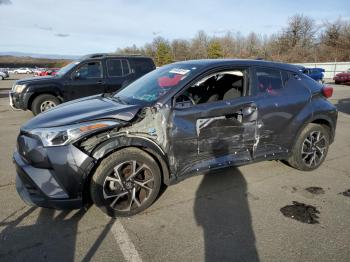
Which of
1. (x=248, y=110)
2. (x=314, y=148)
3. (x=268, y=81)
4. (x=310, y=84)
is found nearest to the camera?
(x=248, y=110)

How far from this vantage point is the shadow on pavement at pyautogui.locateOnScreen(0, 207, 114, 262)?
277 cm

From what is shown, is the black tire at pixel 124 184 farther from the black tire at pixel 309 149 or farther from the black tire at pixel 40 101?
the black tire at pixel 40 101

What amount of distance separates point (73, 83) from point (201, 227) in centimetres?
711

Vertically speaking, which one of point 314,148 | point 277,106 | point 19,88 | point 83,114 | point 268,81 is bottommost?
point 314,148

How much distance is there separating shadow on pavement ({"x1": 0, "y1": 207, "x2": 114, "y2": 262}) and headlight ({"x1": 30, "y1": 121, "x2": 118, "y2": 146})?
35.5 inches

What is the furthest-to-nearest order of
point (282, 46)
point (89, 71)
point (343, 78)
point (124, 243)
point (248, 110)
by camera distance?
point (282, 46), point (343, 78), point (89, 71), point (248, 110), point (124, 243)

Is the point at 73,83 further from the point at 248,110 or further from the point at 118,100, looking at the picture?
the point at 248,110

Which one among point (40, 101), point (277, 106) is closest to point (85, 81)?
point (40, 101)

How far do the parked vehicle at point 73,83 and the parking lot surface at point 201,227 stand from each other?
4995 mm

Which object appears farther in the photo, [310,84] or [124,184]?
[310,84]

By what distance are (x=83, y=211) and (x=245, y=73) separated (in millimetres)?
2709

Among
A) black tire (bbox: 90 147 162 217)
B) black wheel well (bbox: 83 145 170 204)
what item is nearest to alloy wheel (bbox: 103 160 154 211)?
black tire (bbox: 90 147 162 217)

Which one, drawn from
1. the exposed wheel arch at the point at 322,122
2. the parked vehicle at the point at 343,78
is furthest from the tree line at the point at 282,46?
the exposed wheel arch at the point at 322,122

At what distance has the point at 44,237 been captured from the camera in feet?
9.98
